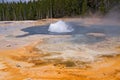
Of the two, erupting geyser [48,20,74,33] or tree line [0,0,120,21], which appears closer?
erupting geyser [48,20,74,33]

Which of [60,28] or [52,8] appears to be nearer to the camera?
[60,28]

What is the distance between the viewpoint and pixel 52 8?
69.8 metres

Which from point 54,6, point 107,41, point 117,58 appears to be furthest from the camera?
point 54,6

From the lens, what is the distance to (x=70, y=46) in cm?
2866

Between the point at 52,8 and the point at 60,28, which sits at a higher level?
the point at 52,8

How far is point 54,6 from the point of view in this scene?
69.4 meters

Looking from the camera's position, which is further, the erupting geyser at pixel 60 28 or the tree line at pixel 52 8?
the tree line at pixel 52 8

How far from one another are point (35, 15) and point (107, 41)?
1705 inches

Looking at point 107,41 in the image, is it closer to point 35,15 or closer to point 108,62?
point 108,62

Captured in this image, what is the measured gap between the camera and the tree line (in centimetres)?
6438

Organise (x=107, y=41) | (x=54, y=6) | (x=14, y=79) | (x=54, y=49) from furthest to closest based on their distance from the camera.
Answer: (x=54, y=6)
(x=107, y=41)
(x=54, y=49)
(x=14, y=79)

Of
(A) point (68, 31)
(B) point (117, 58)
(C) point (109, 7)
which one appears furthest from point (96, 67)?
(C) point (109, 7)

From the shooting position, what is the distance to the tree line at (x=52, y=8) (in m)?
64.4

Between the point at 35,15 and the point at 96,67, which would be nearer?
the point at 96,67
